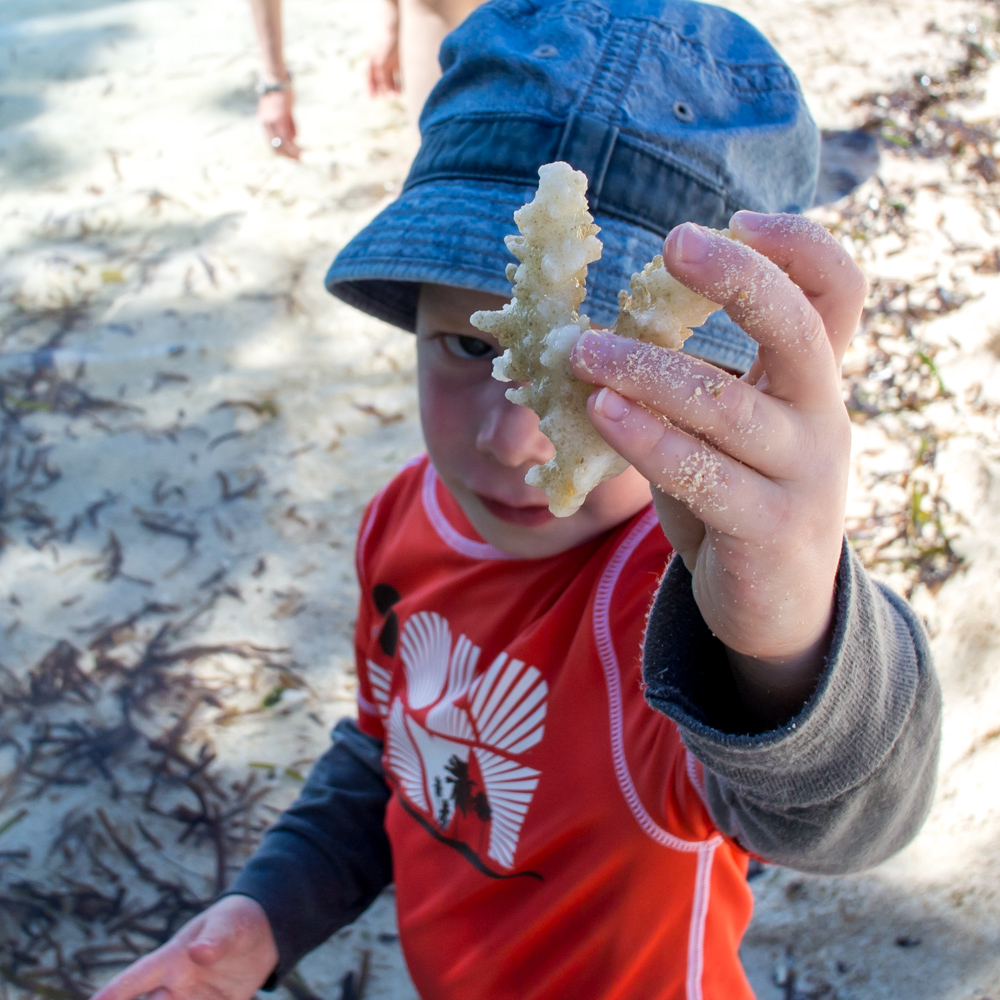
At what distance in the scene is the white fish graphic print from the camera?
5.98 feet

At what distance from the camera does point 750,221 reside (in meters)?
0.99

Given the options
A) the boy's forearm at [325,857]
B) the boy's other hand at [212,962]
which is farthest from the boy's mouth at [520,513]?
A: the boy's other hand at [212,962]

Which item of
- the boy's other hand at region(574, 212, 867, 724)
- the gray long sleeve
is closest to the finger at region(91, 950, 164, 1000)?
the gray long sleeve

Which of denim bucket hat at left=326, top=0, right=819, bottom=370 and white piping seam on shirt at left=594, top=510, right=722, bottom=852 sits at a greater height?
denim bucket hat at left=326, top=0, right=819, bottom=370

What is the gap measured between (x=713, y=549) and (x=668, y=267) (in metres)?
0.35

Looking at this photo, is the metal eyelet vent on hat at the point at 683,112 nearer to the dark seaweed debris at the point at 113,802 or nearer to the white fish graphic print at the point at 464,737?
the white fish graphic print at the point at 464,737

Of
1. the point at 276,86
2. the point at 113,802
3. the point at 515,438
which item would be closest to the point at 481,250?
the point at 515,438

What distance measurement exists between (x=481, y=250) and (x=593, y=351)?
2.43 ft

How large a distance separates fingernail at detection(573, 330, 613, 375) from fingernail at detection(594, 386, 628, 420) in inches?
1.2

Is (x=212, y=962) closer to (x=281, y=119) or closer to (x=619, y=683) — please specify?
(x=619, y=683)

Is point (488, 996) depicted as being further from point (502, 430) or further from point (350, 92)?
point (350, 92)

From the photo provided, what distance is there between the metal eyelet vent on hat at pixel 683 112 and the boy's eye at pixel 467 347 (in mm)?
556

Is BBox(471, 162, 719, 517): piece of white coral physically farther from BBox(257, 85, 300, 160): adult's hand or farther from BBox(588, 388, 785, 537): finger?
BBox(257, 85, 300, 160): adult's hand

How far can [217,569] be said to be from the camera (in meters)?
3.73
